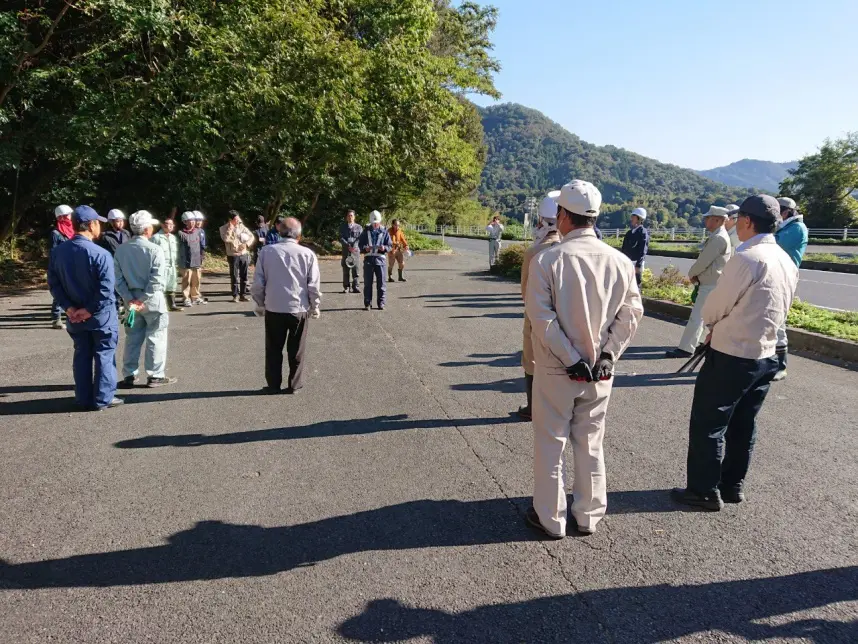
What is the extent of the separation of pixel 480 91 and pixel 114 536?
2876 cm

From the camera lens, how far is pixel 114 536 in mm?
3424

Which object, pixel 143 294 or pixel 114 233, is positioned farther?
pixel 114 233

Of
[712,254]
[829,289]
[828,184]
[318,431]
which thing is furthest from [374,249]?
[828,184]

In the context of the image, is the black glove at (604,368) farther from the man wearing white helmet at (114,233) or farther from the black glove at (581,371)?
the man wearing white helmet at (114,233)

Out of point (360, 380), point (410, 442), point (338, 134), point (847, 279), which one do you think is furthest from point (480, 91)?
point (410, 442)

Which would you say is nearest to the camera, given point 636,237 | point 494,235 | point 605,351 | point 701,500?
point 605,351

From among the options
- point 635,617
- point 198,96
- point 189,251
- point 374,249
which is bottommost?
point 635,617

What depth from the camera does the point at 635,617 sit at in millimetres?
2744

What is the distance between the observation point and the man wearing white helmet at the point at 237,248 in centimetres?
1245

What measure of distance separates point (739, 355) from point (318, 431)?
137 inches

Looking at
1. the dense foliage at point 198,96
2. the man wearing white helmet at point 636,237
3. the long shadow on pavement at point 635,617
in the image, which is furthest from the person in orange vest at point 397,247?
the long shadow on pavement at point 635,617

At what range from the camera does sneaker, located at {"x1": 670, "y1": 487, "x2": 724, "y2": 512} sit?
3762 millimetres

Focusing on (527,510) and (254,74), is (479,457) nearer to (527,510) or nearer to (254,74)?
(527,510)

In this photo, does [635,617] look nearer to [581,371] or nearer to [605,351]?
[581,371]
